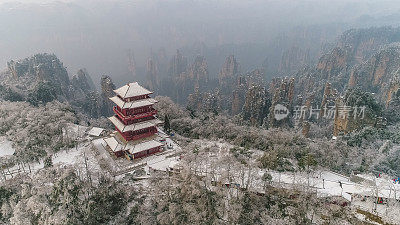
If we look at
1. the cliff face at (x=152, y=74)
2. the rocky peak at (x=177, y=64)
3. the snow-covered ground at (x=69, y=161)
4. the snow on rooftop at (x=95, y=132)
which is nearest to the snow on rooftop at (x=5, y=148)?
the snow-covered ground at (x=69, y=161)

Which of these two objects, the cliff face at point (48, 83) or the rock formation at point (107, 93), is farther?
the rock formation at point (107, 93)

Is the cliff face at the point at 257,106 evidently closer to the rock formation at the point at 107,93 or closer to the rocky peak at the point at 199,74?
the rock formation at the point at 107,93

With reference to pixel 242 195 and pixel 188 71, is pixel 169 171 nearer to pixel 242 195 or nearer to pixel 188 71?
pixel 242 195

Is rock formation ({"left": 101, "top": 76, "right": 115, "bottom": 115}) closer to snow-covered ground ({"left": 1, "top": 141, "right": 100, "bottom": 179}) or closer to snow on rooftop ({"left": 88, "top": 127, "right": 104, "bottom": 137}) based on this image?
snow on rooftop ({"left": 88, "top": 127, "right": 104, "bottom": 137})

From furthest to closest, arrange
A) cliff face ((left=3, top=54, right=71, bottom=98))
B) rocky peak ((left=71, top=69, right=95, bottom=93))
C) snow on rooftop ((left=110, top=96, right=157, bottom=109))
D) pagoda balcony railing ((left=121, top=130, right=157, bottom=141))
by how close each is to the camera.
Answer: rocky peak ((left=71, top=69, right=95, bottom=93)) < cliff face ((left=3, top=54, right=71, bottom=98)) < pagoda balcony railing ((left=121, top=130, right=157, bottom=141)) < snow on rooftop ((left=110, top=96, right=157, bottom=109))

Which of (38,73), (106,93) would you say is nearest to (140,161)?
(106,93)

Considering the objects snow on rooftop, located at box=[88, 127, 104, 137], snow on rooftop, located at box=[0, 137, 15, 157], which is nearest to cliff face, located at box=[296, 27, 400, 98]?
snow on rooftop, located at box=[88, 127, 104, 137]

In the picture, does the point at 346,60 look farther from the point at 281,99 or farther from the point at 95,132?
the point at 95,132
